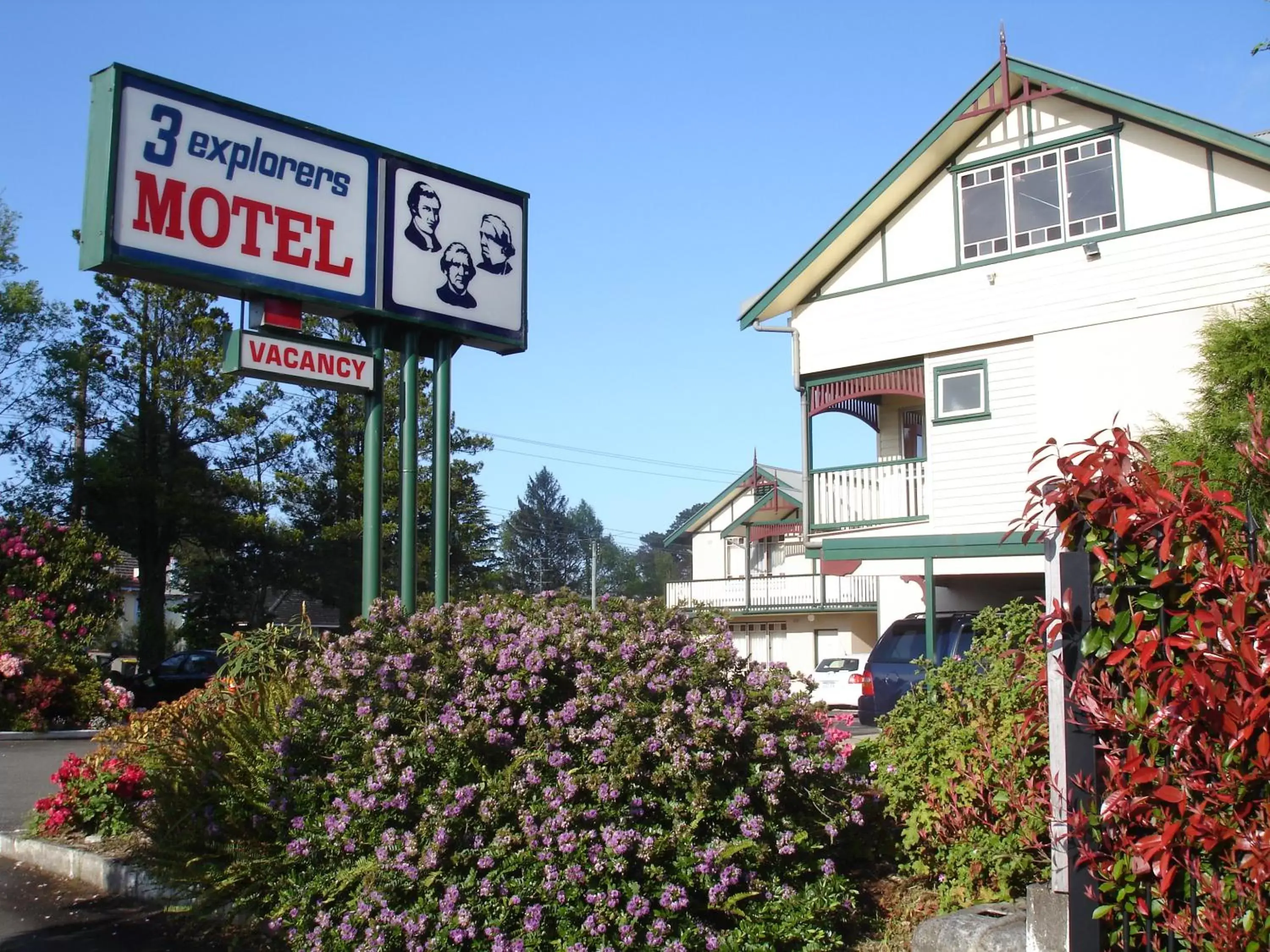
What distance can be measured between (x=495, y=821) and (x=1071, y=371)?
44.2 ft

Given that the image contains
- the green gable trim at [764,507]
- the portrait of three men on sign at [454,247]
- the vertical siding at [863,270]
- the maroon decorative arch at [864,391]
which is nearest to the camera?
the portrait of three men on sign at [454,247]

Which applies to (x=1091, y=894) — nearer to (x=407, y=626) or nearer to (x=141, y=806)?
(x=407, y=626)

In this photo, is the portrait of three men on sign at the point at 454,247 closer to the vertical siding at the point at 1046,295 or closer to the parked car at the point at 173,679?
the vertical siding at the point at 1046,295

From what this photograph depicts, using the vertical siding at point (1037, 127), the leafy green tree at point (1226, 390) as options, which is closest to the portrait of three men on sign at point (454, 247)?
the leafy green tree at point (1226, 390)

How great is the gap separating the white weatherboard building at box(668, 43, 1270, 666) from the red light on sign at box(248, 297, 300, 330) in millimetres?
9064

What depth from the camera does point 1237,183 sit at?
15.3 meters

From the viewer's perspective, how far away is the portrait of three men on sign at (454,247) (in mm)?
9703

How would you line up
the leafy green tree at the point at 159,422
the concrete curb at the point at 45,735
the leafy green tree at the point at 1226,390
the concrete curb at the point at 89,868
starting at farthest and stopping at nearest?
the leafy green tree at the point at 159,422 → the concrete curb at the point at 45,735 → the leafy green tree at the point at 1226,390 → the concrete curb at the point at 89,868

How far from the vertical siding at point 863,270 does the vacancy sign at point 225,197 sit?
35.4 ft

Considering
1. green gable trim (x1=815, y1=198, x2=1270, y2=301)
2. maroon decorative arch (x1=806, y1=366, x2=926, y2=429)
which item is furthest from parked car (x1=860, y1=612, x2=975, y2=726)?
green gable trim (x1=815, y1=198, x2=1270, y2=301)

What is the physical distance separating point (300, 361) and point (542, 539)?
357ft

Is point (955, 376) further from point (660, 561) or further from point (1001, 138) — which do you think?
point (660, 561)

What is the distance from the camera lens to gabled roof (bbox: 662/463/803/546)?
146ft

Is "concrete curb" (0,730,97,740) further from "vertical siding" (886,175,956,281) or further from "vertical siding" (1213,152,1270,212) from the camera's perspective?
"vertical siding" (1213,152,1270,212)
